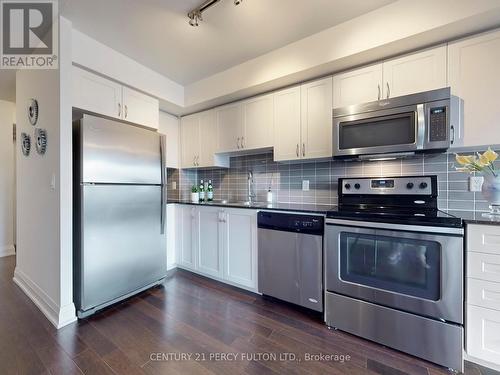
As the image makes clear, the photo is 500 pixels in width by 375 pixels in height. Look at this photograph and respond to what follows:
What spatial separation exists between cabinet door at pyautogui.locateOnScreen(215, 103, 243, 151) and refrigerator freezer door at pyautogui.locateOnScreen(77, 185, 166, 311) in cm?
96

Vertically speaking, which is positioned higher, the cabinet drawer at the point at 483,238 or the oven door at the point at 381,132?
the oven door at the point at 381,132

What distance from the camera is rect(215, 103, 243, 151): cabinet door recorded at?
2732mm


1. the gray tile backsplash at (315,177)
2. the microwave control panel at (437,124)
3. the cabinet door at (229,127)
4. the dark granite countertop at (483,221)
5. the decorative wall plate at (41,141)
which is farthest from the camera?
the cabinet door at (229,127)

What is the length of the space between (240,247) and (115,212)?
124cm

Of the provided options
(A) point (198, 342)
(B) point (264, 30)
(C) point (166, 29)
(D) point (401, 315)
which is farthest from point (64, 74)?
(D) point (401, 315)

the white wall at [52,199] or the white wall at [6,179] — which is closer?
the white wall at [52,199]

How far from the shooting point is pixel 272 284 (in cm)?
213

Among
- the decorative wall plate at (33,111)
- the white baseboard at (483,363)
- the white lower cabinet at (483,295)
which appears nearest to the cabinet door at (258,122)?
the white lower cabinet at (483,295)

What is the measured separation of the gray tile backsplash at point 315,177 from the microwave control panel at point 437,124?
0.39 meters

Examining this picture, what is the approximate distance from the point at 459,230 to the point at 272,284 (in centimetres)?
146

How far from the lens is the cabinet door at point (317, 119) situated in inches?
84.1

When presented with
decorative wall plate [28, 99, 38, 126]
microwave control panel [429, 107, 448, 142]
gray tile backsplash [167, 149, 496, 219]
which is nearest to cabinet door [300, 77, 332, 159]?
gray tile backsplash [167, 149, 496, 219]

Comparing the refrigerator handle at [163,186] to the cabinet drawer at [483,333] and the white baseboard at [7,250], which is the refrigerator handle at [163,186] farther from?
the white baseboard at [7,250]

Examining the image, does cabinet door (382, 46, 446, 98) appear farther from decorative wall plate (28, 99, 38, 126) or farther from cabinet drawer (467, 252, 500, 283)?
decorative wall plate (28, 99, 38, 126)
